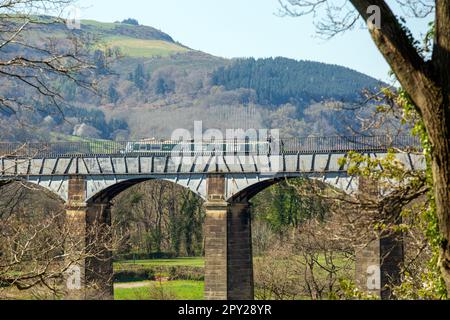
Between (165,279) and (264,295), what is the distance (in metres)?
20.0

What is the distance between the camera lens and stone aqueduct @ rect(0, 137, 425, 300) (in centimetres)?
4434

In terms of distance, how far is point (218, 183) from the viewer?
155 ft

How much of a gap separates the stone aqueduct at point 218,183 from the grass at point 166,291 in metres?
4.87

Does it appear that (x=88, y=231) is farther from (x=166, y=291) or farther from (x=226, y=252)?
(x=166, y=291)

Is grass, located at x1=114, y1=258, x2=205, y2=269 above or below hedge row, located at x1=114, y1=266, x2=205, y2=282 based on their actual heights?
above

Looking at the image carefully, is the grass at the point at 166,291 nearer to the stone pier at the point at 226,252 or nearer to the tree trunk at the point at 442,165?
the stone pier at the point at 226,252

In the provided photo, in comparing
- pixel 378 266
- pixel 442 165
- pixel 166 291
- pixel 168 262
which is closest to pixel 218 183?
pixel 378 266

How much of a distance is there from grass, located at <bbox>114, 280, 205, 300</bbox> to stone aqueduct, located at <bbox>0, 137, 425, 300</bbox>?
4.87 meters

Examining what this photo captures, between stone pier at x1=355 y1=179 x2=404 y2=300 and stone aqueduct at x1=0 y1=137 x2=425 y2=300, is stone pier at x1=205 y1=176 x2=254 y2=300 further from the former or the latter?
stone pier at x1=355 y1=179 x2=404 y2=300
